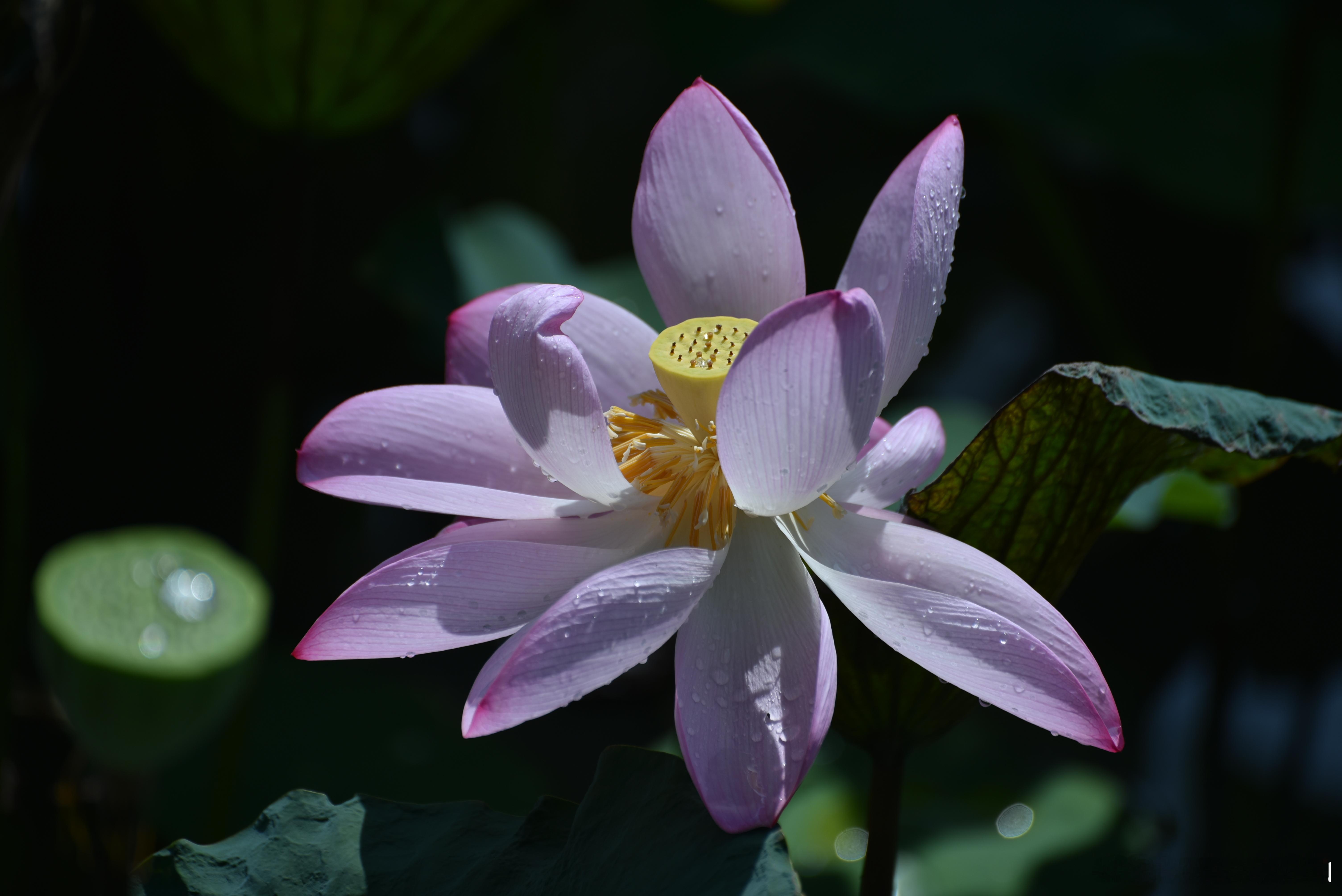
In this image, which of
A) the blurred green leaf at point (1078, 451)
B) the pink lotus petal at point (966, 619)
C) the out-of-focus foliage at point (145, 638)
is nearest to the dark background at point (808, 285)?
the out-of-focus foliage at point (145, 638)

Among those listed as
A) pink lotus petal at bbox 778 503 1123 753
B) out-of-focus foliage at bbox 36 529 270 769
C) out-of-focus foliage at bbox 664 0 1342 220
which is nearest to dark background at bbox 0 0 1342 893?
out-of-focus foliage at bbox 664 0 1342 220

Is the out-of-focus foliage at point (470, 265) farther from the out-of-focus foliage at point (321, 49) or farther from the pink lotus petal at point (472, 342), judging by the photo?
the pink lotus petal at point (472, 342)

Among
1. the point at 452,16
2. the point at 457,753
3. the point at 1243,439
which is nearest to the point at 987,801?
the point at 457,753

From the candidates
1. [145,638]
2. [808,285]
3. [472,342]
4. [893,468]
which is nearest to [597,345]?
[472,342]

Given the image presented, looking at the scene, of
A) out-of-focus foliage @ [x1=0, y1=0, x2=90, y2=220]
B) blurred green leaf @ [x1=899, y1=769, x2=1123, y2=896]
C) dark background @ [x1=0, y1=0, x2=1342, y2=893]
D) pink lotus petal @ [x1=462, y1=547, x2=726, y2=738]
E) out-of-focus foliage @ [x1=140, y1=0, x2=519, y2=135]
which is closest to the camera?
pink lotus petal @ [x1=462, y1=547, x2=726, y2=738]

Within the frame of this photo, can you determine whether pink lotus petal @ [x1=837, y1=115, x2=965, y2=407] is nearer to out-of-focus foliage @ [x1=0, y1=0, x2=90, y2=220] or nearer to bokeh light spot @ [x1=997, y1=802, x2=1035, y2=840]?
out-of-focus foliage @ [x1=0, y1=0, x2=90, y2=220]

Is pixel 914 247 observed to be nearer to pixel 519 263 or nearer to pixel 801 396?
pixel 801 396
